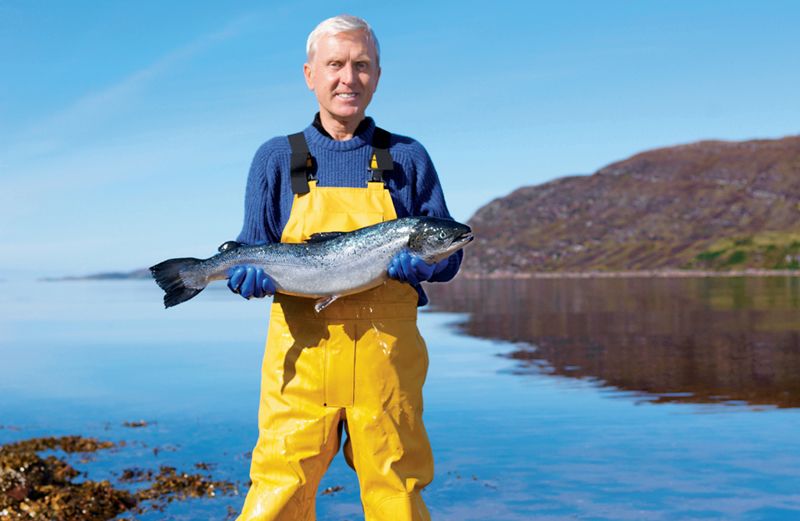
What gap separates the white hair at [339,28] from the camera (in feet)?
16.1

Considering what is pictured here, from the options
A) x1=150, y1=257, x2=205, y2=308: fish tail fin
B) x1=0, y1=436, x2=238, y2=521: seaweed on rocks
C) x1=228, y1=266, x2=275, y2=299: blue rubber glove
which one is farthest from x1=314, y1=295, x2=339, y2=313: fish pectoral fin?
x1=0, y1=436, x2=238, y2=521: seaweed on rocks

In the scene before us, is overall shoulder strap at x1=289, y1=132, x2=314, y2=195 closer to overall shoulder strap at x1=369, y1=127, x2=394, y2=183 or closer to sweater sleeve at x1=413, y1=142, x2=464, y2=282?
overall shoulder strap at x1=369, y1=127, x2=394, y2=183

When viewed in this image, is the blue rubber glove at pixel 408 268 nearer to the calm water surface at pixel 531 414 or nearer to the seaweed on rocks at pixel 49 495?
the calm water surface at pixel 531 414

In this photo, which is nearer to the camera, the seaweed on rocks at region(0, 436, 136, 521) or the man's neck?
the man's neck

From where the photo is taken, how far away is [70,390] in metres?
17.2

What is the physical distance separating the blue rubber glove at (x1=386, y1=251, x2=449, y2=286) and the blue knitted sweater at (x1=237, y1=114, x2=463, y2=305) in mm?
414

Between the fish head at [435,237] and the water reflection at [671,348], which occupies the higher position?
the fish head at [435,237]

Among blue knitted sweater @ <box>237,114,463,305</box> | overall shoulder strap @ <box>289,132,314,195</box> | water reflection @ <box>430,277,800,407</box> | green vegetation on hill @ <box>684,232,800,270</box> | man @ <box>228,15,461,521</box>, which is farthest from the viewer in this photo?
green vegetation on hill @ <box>684,232,800,270</box>

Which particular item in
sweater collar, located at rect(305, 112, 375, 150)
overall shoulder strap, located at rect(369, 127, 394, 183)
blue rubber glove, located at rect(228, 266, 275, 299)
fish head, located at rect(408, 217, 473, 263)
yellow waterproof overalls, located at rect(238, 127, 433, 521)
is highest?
sweater collar, located at rect(305, 112, 375, 150)

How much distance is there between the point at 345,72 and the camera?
4895 mm

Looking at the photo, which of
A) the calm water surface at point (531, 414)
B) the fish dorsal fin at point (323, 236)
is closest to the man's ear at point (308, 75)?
the fish dorsal fin at point (323, 236)

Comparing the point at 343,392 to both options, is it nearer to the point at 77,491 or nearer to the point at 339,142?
the point at 339,142

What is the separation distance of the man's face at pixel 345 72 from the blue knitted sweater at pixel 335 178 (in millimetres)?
216

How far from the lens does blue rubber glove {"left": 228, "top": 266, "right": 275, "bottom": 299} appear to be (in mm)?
4602
